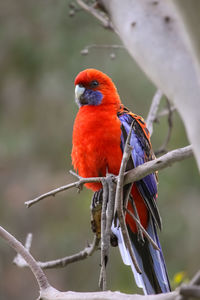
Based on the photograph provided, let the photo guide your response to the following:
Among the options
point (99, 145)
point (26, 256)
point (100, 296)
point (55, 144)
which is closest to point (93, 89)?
point (99, 145)

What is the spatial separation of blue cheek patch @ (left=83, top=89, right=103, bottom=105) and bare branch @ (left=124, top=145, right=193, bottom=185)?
5.25 feet

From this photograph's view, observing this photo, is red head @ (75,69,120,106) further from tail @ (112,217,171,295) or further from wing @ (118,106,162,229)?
tail @ (112,217,171,295)

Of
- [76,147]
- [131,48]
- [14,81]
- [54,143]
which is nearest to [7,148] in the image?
[54,143]

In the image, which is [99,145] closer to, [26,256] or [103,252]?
[26,256]

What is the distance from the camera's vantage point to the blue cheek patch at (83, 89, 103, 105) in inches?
143

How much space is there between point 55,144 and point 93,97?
16.7 feet

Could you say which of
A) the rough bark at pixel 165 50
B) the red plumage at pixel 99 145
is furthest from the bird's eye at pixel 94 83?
the rough bark at pixel 165 50

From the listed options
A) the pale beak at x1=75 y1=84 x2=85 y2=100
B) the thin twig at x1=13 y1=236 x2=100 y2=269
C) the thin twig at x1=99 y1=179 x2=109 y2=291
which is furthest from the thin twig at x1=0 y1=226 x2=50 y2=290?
the pale beak at x1=75 y1=84 x2=85 y2=100

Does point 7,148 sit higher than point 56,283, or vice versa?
point 7,148

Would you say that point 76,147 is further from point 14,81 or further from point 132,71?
point 14,81

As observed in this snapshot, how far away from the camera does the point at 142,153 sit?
131 inches

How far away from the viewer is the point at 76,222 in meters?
8.43

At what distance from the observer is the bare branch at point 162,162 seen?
1784 mm

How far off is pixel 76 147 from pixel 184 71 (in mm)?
2113
